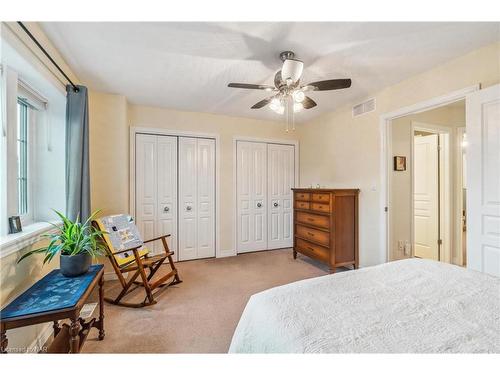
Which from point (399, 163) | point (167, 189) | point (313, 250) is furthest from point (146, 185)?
point (399, 163)

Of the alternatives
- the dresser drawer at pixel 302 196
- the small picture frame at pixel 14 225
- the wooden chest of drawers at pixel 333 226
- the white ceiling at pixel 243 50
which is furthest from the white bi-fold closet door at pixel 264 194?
the small picture frame at pixel 14 225

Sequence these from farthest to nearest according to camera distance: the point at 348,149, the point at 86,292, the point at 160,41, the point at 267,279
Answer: the point at 348,149 → the point at 267,279 → the point at 160,41 → the point at 86,292

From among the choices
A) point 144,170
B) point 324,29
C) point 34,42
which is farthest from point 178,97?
point 324,29

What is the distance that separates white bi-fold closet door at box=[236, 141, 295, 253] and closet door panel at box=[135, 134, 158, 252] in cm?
134

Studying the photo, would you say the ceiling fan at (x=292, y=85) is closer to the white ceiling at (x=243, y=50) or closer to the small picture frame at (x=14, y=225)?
the white ceiling at (x=243, y=50)

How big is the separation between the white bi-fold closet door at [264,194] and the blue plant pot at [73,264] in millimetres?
2577

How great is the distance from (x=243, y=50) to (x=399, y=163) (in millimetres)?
2462

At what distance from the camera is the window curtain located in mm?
2193

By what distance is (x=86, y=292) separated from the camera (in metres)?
1.39

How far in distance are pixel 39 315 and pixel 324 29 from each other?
2454 mm

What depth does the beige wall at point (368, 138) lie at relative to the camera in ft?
6.57

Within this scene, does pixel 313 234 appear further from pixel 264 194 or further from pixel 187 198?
pixel 187 198

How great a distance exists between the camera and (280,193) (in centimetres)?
429

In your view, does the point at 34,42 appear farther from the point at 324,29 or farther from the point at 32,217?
the point at 324,29
